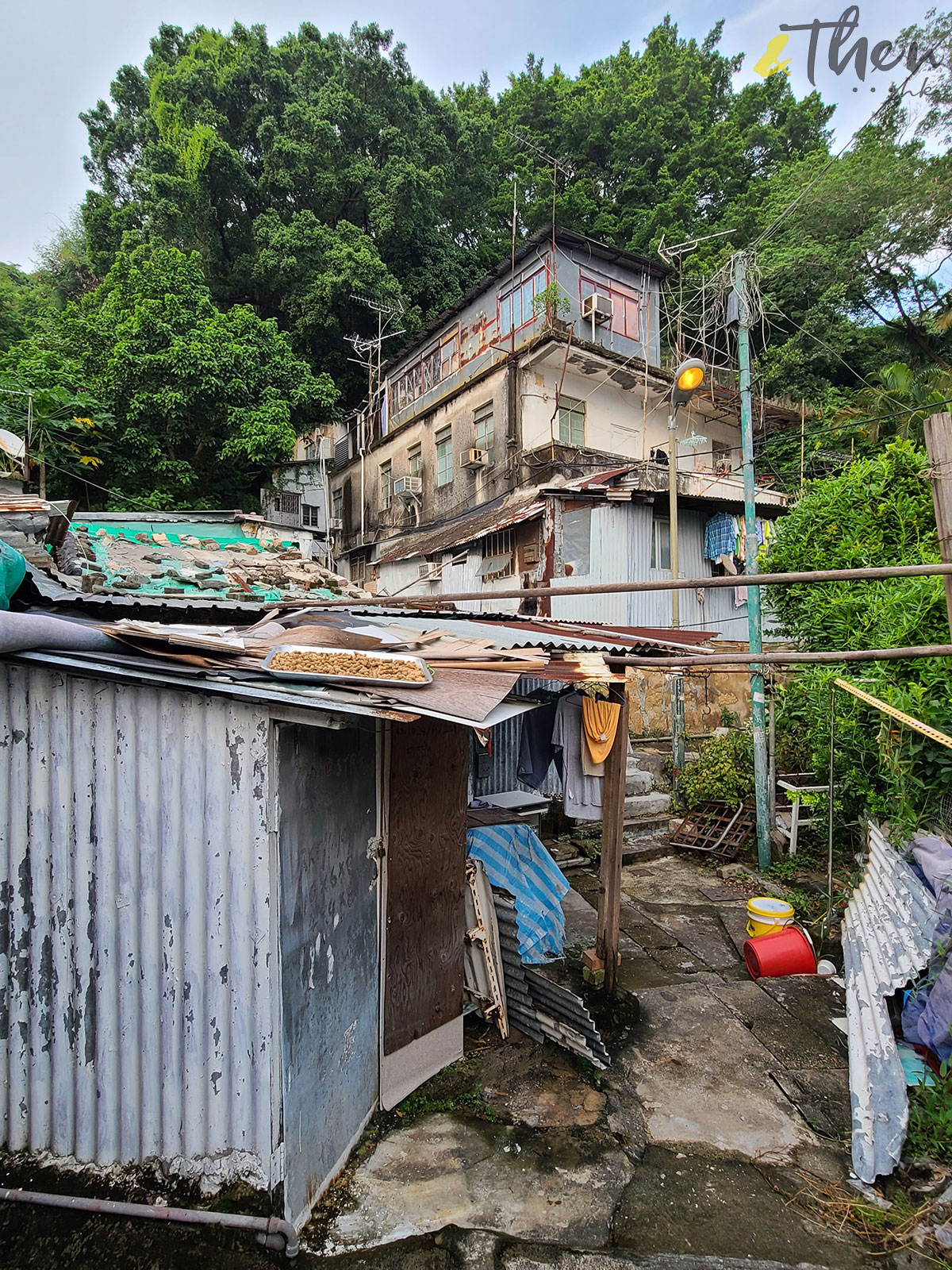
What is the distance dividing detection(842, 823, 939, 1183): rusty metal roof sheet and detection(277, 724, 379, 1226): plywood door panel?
129 inches

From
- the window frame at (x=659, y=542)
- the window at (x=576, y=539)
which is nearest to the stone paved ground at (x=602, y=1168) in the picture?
the window at (x=576, y=539)

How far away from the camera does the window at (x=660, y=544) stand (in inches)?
659

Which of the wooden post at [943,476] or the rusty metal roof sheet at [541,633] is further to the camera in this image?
the rusty metal roof sheet at [541,633]

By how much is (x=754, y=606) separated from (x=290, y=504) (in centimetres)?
1970

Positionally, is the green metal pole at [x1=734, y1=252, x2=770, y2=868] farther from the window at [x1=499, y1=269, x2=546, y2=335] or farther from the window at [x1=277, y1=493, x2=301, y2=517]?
the window at [x1=277, y1=493, x2=301, y2=517]

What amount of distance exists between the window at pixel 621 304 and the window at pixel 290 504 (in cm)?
1286

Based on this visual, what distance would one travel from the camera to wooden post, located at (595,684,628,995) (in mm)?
6109

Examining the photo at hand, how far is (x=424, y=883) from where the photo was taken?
4.84 meters

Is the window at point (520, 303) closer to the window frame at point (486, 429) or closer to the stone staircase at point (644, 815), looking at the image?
the window frame at point (486, 429)

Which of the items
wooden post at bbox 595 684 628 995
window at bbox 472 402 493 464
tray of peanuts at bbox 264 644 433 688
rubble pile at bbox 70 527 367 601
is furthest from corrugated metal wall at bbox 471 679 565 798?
window at bbox 472 402 493 464

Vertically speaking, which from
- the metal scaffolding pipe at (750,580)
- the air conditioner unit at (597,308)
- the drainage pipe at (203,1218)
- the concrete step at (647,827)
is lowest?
the concrete step at (647,827)

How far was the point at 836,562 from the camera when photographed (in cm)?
870

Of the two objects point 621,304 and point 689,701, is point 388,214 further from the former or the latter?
point 689,701

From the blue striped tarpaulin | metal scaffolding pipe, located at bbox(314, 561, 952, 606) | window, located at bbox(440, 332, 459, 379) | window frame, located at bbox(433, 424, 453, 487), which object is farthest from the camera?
window, located at bbox(440, 332, 459, 379)
